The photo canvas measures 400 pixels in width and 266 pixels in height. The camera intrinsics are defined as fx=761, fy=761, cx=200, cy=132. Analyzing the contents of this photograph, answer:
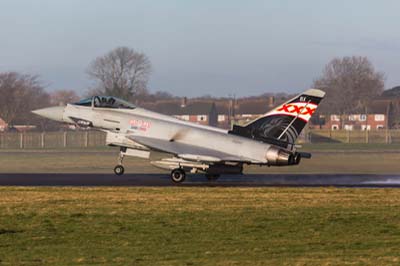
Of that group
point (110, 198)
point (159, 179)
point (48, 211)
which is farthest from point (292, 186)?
point (48, 211)

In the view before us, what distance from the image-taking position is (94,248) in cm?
1371

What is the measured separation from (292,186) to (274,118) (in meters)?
2.63

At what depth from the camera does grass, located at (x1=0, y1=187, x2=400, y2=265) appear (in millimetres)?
12836

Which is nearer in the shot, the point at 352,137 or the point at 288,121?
the point at 288,121

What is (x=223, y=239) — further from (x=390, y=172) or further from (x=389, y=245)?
(x=390, y=172)

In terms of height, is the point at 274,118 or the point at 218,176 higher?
the point at 274,118

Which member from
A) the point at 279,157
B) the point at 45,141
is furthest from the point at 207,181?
the point at 45,141

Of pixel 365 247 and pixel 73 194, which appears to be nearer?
pixel 365 247

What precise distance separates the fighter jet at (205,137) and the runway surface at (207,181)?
700 mm

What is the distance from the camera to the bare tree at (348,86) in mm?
120438

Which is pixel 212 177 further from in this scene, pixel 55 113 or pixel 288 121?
pixel 55 113

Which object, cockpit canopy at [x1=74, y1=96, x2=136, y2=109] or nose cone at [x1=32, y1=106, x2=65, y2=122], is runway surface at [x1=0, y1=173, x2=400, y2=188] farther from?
cockpit canopy at [x1=74, y1=96, x2=136, y2=109]

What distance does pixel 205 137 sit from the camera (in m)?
28.8

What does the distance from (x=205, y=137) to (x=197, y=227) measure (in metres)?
12.5
